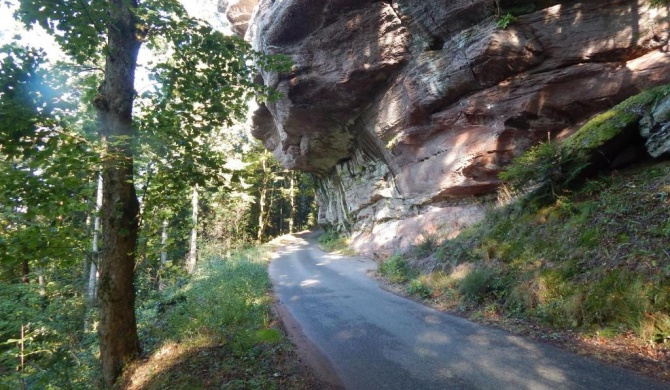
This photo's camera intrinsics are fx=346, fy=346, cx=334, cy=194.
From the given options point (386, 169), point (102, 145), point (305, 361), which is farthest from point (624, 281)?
point (386, 169)

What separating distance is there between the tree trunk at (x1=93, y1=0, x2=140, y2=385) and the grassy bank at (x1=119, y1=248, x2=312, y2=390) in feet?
1.93

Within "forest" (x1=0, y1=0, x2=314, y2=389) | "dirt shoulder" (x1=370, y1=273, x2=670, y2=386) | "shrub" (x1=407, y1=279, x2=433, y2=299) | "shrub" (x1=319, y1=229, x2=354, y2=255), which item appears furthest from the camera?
"shrub" (x1=319, y1=229, x2=354, y2=255)

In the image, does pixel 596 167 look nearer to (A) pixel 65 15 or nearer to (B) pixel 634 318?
(B) pixel 634 318

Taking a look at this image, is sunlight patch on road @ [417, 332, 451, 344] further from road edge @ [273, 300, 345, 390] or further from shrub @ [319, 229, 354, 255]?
shrub @ [319, 229, 354, 255]

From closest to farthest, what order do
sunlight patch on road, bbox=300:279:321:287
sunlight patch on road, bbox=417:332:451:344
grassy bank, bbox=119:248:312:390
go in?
grassy bank, bbox=119:248:312:390, sunlight patch on road, bbox=417:332:451:344, sunlight patch on road, bbox=300:279:321:287

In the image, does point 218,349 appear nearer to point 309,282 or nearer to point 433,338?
point 433,338

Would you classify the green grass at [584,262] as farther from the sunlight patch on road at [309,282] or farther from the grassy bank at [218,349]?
the sunlight patch on road at [309,282]

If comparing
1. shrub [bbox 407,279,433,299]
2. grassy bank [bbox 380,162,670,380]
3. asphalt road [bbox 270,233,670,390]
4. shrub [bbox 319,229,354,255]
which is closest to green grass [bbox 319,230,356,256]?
shrub [bbox 319,229,354,255]

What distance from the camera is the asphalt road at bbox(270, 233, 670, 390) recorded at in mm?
3994

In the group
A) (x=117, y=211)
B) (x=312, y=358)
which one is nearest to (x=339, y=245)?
(x=312, y=358)

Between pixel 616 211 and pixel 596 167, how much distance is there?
5.88ft

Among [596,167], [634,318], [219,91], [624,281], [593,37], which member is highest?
[593,37]

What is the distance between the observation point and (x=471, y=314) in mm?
6539

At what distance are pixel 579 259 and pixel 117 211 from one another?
740 cm
